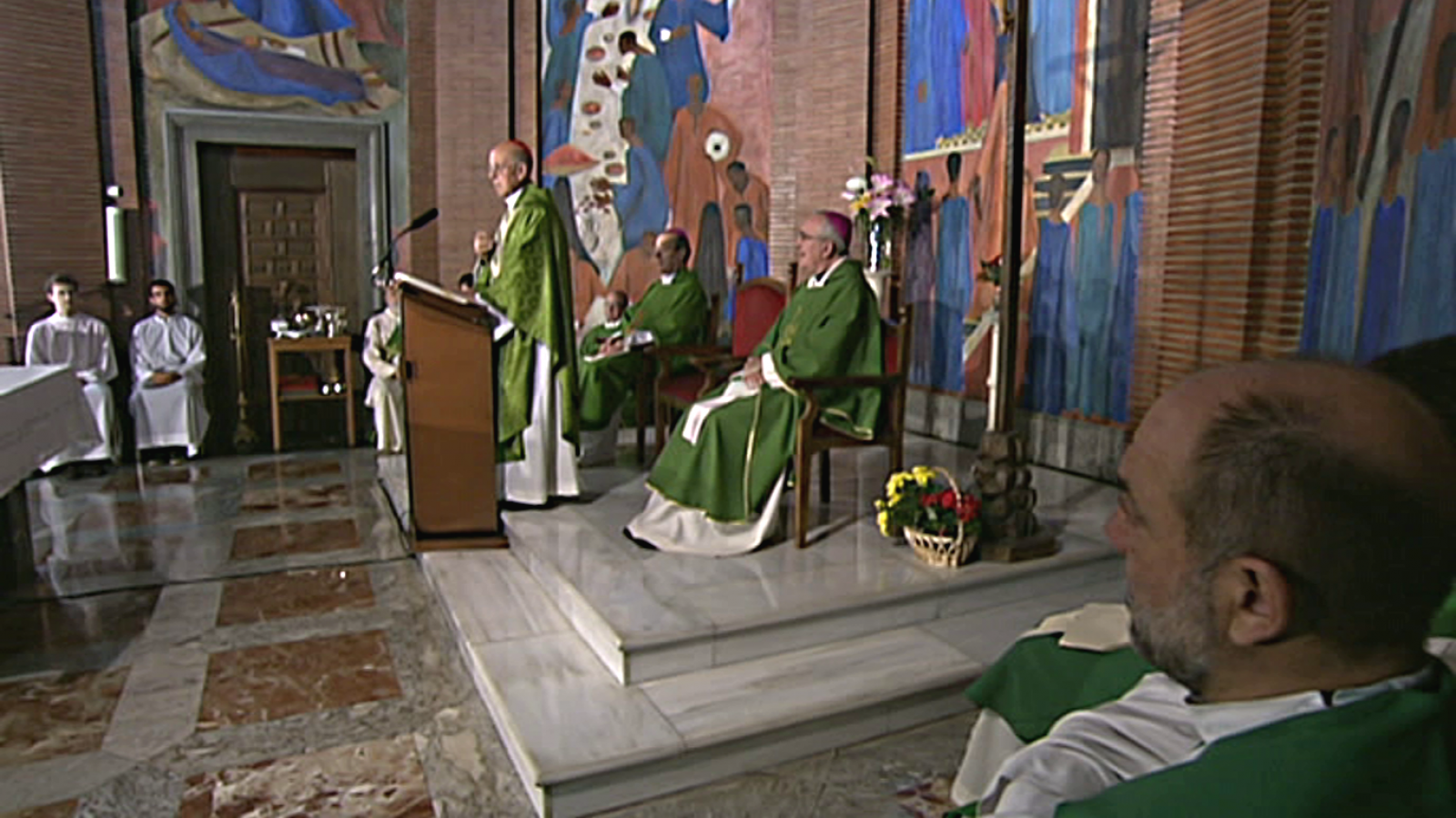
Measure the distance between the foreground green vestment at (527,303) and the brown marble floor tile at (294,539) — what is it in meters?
1.31

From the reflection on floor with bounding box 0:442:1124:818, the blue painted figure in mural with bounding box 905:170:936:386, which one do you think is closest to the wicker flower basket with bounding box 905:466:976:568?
the reflection on floor with bounding box 0:442:1124:818

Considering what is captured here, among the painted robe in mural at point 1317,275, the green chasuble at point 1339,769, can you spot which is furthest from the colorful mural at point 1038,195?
the green chasuble at point 1339,769

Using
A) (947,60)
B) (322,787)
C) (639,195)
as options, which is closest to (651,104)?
(639,195)

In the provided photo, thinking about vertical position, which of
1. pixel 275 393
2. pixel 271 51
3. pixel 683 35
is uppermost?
pixel 683 35

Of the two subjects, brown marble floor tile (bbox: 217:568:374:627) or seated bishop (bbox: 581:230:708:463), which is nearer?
brown marble floor tile (bbox: 217:568:374:627)

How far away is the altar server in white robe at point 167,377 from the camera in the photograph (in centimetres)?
812

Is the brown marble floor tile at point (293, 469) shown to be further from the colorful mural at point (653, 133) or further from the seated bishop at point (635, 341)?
the colorful mural at point (653, 133)

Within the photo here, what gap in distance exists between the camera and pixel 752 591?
3785 mm

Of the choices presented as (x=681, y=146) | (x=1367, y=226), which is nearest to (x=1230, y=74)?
(x=1367, y=226)

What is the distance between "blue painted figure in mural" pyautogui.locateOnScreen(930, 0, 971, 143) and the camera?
700cm

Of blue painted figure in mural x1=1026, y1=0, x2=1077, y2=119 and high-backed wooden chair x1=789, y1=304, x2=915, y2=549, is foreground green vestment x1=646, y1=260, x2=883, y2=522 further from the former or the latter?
blue painted figure in mural x1=1026, y1=0, x2=1077, y2=119

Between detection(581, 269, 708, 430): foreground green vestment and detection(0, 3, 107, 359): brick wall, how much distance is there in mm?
4739

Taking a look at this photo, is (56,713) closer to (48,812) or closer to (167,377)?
(48,812)

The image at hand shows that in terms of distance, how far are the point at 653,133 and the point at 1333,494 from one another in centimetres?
913
